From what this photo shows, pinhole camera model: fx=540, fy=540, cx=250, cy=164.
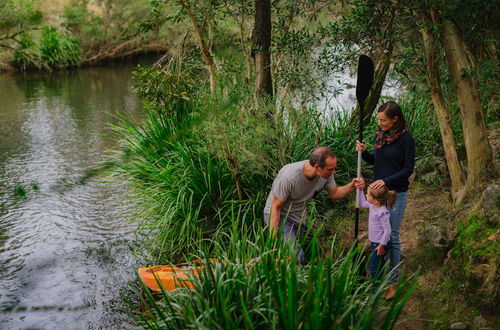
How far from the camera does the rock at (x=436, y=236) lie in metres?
4.77

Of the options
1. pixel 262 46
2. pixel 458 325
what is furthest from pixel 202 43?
pixel 458 325

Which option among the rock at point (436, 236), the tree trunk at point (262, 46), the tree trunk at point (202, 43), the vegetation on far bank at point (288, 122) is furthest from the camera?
the tree trunk at point (202, 43)

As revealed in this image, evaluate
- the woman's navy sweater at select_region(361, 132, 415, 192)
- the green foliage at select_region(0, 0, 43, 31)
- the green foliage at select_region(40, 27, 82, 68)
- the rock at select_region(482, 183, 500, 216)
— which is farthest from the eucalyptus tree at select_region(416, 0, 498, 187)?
the green foliage at select_region(40, 27, 82, 68)

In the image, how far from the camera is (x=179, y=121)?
311 inches

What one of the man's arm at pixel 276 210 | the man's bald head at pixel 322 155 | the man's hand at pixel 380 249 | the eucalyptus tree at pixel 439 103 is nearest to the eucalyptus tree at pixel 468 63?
the eucalyptus tree at pixel 439 103

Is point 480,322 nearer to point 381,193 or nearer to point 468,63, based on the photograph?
point 381,193

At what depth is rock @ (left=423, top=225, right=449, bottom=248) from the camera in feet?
15.6

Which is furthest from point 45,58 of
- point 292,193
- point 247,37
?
point 292,193

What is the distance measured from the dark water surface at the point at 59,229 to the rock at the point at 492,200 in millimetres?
3290

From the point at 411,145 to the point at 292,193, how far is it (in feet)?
3.50

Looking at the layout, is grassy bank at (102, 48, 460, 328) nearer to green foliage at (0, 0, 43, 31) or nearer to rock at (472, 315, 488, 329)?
rock at (472, 315, 488, 329)

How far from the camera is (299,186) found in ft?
15.2

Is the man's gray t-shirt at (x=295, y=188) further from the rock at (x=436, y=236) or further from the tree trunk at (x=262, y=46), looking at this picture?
the tree trunk at (x=262, y=46)

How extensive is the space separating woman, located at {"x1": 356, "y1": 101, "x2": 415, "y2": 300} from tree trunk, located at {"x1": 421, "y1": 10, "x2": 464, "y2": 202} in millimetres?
1223
